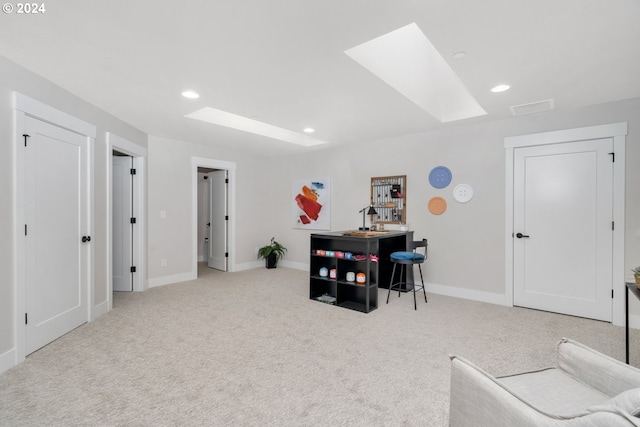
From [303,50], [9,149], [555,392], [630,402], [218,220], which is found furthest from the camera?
[218,220]

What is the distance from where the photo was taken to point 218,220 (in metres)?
6.23

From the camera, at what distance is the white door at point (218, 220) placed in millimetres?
6027

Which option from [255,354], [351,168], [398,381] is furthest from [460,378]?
[351,168]

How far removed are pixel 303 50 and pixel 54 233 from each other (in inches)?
110

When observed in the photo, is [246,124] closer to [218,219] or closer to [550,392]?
[218,219]

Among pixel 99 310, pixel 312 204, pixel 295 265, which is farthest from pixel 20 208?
pixel 295 265

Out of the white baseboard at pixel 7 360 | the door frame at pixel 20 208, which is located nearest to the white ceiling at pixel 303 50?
the door frame at pixel 20 208

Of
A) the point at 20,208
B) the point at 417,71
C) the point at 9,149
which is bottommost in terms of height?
the point at 20,208

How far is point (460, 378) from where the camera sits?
1301 millimetres

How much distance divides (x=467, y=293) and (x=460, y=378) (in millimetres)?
3298

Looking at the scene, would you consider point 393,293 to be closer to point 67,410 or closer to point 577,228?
point 577,228

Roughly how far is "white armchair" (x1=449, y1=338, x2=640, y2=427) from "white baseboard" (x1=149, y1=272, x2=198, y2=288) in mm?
4688

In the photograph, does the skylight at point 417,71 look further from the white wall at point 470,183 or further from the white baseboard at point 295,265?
the white baseboard at point 295,265

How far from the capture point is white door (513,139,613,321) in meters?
3.38
